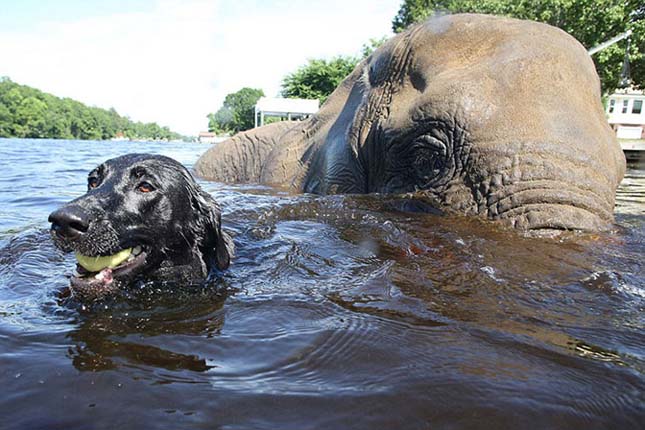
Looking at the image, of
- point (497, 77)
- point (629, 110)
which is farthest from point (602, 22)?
point (629, 110)

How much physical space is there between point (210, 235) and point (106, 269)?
871mm

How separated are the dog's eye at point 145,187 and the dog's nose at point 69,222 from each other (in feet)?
1.75

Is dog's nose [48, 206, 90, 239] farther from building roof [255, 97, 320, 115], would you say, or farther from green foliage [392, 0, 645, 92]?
Result: building roof [255, 97, 320, 115]

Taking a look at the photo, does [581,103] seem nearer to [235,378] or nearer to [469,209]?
[469,209]

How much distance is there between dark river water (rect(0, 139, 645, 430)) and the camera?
1616 mm

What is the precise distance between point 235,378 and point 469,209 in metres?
2.91

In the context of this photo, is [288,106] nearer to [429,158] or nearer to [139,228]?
[429,158]

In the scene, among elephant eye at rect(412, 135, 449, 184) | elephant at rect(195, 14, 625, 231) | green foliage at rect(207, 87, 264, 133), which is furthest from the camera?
green foliage at rect(207, 87, 264, 133)

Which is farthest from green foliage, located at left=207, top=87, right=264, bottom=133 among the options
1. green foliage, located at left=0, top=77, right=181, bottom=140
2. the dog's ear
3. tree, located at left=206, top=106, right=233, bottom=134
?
the dog's ear

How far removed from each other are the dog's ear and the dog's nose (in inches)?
37.0

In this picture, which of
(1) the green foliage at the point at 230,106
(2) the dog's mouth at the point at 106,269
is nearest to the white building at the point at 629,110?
(1) the green foliage at the point at 230,106

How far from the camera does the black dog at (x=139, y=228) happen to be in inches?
109

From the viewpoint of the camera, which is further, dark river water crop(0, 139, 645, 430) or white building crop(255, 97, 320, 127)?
white building crop(255, 97, 320, 127)

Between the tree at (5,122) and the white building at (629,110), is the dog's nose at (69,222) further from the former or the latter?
the tree at (5,122)
